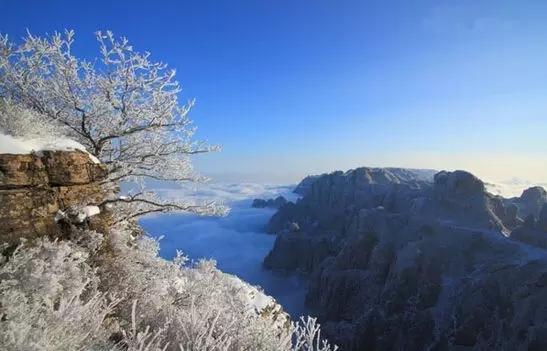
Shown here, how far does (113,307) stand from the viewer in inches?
239

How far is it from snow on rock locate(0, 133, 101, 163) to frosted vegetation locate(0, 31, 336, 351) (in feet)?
0.17

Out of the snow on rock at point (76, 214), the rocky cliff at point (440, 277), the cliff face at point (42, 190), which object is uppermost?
the cliff face at point (42, 190)

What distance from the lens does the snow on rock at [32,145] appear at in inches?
251

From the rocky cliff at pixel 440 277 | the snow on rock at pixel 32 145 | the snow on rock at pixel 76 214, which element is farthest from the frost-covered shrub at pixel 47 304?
the rocky cliff at pixel 440 277

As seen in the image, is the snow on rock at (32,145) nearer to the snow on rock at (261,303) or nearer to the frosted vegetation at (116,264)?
the frosted vegetation at (116,264)

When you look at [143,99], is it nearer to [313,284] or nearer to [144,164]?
[144,164]

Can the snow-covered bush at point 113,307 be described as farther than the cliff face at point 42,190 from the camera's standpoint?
No

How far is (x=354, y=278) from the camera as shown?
109 meters

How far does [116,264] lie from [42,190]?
6.57 ft

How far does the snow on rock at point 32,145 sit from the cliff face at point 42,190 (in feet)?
0.37

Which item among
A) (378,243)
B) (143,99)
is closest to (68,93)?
(143,99)

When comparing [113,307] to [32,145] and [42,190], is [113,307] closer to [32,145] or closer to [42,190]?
[42,190]

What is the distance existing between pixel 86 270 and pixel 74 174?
214cm

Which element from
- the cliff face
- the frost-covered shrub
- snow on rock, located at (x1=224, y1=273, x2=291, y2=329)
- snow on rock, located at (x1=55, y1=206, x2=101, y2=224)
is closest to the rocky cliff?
snow on rock, located at (x1=224, y1=273, x2=291, y2=329)
